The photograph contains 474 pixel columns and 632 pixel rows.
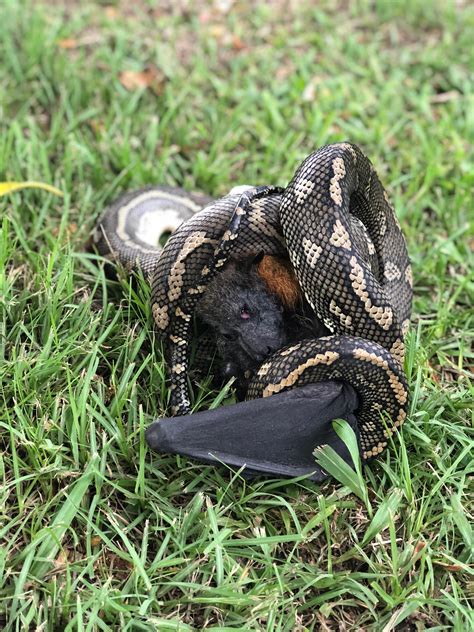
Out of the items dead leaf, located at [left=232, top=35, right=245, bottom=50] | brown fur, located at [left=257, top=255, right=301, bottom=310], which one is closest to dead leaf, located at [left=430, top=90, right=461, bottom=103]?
dead leaf, located at [left=232, top=35, right=245, bottom=50]

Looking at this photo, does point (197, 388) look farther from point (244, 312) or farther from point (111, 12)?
point (111, 12)

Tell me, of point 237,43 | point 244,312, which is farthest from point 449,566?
point 237,43

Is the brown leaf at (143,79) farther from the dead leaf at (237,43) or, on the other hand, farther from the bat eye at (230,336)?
the bat eye at (230,336)

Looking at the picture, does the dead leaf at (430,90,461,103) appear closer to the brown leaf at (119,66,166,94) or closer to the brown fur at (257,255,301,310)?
the brown leaf at (119,66,166,94)

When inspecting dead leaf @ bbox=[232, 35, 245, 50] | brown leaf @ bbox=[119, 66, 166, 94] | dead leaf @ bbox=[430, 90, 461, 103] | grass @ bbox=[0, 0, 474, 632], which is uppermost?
dead leaf @ bbox=[232, 35, 245, 50]

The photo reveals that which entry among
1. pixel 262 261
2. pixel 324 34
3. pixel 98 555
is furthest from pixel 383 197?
pixel 324 34
